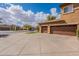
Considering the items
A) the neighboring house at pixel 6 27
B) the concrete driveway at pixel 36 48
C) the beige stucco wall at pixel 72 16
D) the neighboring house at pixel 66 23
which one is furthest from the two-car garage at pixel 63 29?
the neighboring house at pixel 6 27

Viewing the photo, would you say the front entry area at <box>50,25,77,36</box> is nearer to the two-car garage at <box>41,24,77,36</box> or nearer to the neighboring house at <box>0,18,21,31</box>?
the two-car garage at <box>41,24,77,36</box>

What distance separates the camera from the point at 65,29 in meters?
14.0

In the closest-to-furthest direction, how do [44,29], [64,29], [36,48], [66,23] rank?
[36,48] < [64,29] < [66,23] < [44,29]

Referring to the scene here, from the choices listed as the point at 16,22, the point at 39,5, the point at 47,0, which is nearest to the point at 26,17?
the point at 16,22

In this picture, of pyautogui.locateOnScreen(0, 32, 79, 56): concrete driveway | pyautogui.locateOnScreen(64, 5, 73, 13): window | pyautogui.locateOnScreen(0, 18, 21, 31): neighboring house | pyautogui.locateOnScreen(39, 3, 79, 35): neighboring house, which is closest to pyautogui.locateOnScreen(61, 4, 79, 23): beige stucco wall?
pyautogui.locateOnScreen(39, 3, 79, 35): neighboring house

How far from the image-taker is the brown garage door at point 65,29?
13320mm

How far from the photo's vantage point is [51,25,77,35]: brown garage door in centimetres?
1332

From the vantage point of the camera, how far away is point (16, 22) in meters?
11.1

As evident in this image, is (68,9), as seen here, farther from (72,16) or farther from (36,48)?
(36,48)

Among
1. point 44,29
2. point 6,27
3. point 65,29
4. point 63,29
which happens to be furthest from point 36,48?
point 44,29

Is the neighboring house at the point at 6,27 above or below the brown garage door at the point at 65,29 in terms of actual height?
above

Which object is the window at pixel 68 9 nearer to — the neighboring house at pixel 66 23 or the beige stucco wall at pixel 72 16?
the neighboring house at pixel 66 23

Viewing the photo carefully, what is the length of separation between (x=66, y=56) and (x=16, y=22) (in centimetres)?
456

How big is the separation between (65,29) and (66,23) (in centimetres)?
63
